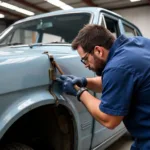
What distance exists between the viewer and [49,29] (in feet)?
8.60

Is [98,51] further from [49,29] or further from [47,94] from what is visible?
[49,29]

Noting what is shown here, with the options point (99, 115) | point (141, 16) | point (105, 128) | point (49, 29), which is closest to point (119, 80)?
point (99, 115)

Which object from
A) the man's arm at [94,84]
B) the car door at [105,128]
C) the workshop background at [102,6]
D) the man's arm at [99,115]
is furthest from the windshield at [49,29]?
the workshop background at [102,6]

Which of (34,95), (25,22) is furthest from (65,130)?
(25,22)

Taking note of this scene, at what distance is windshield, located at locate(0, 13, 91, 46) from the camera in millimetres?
2447

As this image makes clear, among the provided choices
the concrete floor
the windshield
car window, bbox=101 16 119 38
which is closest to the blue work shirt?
the windshield

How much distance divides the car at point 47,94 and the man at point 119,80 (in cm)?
14

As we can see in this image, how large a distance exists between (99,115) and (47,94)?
35 cm

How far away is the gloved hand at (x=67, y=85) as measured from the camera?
A: 1524mm

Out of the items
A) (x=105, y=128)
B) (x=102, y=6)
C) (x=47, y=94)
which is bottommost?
(x=105, y=128)

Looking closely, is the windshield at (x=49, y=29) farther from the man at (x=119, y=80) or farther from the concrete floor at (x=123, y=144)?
the concrete floor at (x=123, y=144)

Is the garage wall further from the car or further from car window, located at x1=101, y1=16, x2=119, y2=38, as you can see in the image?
the car

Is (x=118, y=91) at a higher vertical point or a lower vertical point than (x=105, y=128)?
higher

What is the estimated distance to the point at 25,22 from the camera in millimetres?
2896
